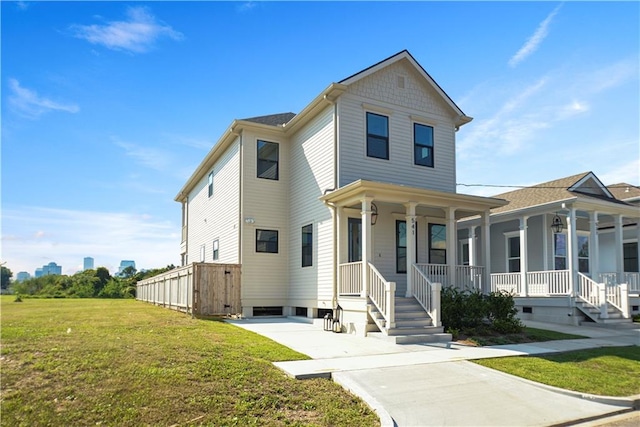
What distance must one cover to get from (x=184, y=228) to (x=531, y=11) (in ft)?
77.4

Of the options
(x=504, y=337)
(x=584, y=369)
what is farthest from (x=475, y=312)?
A: (x=584, y=369)

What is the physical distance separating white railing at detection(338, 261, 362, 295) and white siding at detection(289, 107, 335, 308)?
68 centimetres

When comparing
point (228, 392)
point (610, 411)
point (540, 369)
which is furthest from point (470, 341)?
point (228, 392)

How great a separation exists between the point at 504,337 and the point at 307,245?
6.92 metres

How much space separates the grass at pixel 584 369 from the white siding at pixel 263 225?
363 inches

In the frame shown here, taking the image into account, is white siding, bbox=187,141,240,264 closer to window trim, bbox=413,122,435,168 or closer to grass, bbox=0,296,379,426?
window trim, bbox=413,122,435,168

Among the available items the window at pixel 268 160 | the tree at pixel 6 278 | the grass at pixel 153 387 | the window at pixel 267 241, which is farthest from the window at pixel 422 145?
the tree at pixel 6 278

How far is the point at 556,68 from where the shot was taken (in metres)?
13.6

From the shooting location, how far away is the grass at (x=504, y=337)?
464 inches

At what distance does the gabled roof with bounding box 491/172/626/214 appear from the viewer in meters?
18.9

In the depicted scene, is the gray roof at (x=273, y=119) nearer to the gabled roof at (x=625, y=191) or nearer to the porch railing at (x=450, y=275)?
the porch railing at (x=450, y=275)

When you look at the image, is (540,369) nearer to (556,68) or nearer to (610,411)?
(610,411)

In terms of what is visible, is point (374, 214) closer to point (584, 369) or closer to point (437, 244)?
point (437, 244)

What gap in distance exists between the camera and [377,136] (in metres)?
15.7
